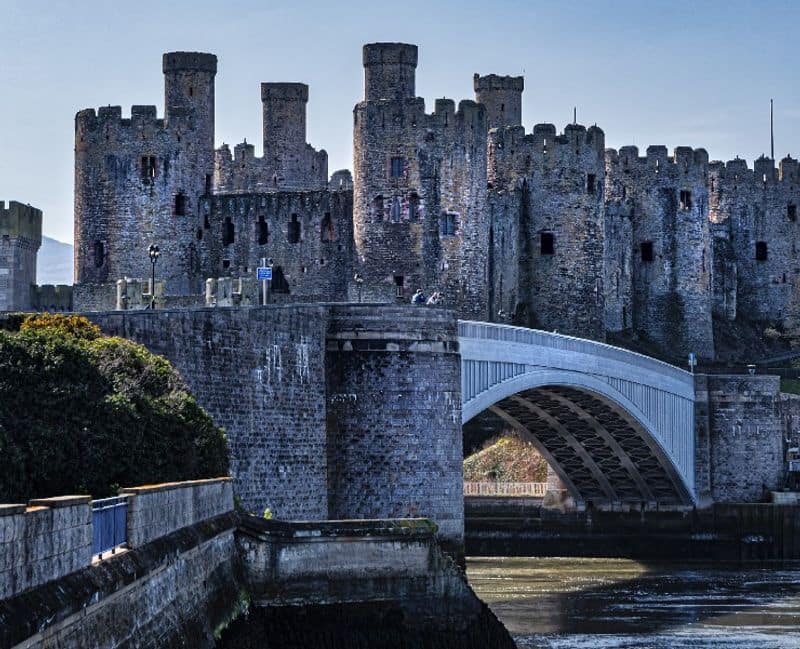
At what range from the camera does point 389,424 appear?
3662cm

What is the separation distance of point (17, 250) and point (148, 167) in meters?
8.92

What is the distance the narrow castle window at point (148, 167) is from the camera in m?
58.7

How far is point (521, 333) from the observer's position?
43.5m

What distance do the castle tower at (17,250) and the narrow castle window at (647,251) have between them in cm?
2757

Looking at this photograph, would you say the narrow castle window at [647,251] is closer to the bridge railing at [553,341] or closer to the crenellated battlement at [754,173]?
the crenellated battlement at [754,173]

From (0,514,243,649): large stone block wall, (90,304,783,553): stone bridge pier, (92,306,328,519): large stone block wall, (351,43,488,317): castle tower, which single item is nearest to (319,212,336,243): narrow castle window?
(351,43,488,317): castle tower

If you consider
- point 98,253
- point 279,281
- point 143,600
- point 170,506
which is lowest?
point 143,600

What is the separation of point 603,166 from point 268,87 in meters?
10.7

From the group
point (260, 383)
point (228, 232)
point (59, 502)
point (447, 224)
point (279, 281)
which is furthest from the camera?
point (228, 232)

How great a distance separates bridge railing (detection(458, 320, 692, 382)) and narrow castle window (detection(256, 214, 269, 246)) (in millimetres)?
12162

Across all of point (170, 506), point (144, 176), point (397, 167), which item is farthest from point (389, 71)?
point (170, 506)

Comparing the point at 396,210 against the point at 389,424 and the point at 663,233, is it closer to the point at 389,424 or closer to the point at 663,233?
the point at 663,233

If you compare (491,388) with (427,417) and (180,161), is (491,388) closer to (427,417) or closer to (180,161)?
(427,417)

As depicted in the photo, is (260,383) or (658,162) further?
(658,162)
